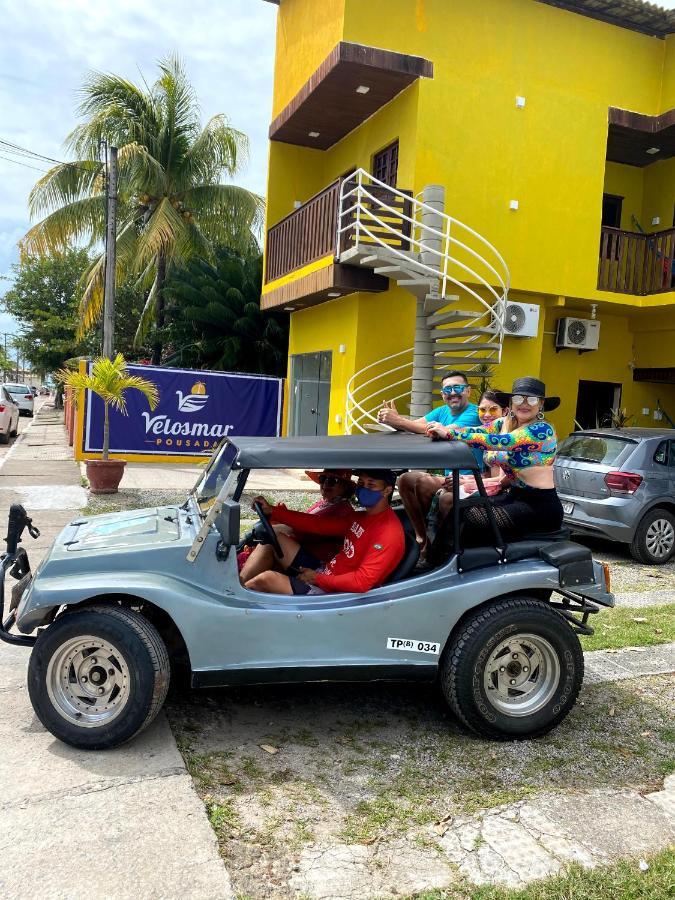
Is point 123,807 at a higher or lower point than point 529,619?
lower

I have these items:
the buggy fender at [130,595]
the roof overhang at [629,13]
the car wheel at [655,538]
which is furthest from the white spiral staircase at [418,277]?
the buggy fender at [130,595]

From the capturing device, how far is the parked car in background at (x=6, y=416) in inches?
782

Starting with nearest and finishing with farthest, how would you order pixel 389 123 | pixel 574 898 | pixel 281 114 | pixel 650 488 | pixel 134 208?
pixel 574 898 < pixel 650 488 < pixel 389 123 < pixel 281 114 < pixel 134 208

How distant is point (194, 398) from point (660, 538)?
9.79 metres

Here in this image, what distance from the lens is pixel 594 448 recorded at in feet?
28.4

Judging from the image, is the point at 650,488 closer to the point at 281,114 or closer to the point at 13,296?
the point at 281,114

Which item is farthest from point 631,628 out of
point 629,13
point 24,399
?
point 24,399

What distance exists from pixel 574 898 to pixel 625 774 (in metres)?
1.13

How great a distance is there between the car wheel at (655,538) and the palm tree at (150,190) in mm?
15207

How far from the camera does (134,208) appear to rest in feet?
72.0

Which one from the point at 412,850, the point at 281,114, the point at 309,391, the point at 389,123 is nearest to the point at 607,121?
the point at 389,123

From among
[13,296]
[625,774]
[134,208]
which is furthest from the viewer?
[13,296]

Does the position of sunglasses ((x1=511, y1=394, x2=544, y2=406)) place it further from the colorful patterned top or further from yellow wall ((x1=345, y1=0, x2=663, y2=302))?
yellow wall ((x1=345, y1=0, x2=663, y2=302))

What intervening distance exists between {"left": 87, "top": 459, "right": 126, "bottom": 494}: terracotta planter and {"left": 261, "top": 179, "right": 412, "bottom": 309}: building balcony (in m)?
4.67
